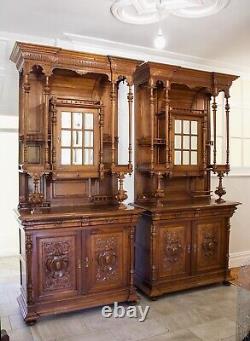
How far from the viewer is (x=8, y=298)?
3.38m

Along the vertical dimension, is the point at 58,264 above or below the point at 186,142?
below

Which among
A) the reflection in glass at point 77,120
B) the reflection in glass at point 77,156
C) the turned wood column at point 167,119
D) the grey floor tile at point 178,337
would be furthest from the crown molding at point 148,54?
the grey floor tile at point 178,337

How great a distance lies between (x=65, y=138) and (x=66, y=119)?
20 centimetres

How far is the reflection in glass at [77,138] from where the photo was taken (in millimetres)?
3367

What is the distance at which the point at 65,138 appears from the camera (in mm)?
3334

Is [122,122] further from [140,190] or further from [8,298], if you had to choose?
[8,298]

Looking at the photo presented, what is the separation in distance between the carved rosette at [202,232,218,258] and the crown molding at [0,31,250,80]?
7.20 ft

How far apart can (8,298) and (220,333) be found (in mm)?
2132

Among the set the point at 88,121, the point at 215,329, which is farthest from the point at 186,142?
the point at 215,329

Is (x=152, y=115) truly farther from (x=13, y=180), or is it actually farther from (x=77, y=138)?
(x=13, y=180)

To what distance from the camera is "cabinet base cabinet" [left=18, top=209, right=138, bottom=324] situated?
2.83 m

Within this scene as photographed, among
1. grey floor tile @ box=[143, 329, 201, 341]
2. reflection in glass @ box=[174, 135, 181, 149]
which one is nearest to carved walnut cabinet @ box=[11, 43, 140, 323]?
grey floor tile @ box=[143, 329, 201, 341]

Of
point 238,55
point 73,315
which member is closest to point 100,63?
point 238,55

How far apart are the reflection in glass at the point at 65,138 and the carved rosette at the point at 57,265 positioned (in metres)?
1.01
